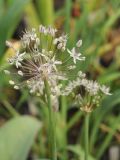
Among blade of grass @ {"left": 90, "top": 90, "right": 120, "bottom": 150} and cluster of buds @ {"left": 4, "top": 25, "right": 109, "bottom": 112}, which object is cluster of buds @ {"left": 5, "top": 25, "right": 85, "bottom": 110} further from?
blade of grass @ {"left": 90, "top": 90, "right": 120, "bottom": 150}

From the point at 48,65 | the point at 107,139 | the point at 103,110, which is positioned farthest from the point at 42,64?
the point at 107,139

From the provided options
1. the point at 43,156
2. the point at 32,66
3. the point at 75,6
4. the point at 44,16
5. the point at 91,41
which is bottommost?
the point at 32,66

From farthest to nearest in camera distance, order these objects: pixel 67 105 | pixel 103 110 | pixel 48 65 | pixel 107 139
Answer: pixel 67 105, pixel 107 139, pixel 103 110, pixel 48 65

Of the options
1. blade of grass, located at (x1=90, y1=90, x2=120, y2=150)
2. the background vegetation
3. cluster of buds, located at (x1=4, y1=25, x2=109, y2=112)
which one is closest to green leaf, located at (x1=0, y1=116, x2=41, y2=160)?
the background vegetation

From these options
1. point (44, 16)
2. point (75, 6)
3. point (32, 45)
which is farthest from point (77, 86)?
point (75, 6)

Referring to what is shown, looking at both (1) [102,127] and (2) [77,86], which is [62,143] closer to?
(1) [102,127]

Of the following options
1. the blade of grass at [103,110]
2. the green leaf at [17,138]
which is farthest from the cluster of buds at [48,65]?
the green leaf at [17,138]

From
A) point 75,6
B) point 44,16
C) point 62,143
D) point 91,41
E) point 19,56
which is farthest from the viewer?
point 75,6

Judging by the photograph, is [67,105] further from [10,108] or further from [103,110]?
[103,110]

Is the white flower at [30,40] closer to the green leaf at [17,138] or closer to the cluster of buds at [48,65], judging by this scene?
the cluster of buds at [48,65]
